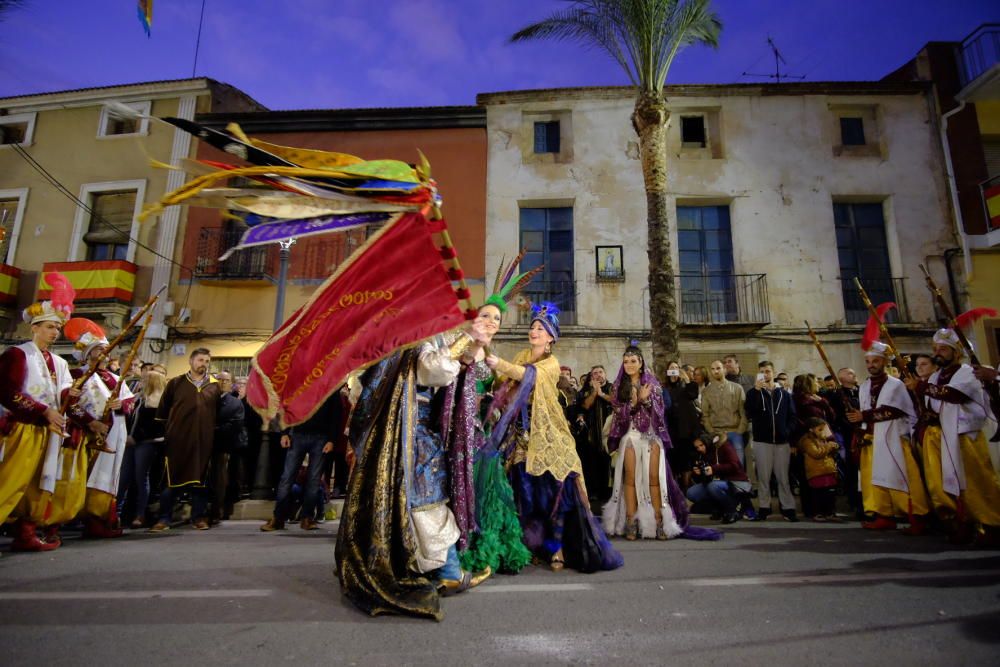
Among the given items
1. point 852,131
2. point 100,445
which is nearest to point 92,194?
point 100,445

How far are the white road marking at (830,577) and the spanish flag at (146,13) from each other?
14.6 m

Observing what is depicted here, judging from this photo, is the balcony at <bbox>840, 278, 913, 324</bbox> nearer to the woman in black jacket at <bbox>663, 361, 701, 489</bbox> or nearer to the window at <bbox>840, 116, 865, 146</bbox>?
the window at <bbox>840, 116, 865, 146</bbox>

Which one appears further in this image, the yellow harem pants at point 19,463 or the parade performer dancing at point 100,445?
the parade performer dancing at point 100,445

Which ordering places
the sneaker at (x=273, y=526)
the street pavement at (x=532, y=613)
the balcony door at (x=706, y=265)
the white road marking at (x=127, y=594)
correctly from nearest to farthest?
the street pavement at (x=532, y=613)
the white road marking at (x=127, y=594)
the sneaker at (x=273, y=526)
the balcony door at (x=706, y=265)

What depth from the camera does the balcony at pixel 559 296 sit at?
15812mm

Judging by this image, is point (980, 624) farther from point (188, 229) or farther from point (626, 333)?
point (188, 229)

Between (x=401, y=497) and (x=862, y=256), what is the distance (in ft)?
55.8

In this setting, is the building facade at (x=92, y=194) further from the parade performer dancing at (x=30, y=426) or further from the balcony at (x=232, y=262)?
the parade performer dancing at (x=30, y=426)

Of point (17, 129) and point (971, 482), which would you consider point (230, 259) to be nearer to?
point (17, 129)

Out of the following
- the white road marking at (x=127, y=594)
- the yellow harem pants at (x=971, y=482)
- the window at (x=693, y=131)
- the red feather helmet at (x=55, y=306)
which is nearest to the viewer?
the white road marking at (x=127, y=594)

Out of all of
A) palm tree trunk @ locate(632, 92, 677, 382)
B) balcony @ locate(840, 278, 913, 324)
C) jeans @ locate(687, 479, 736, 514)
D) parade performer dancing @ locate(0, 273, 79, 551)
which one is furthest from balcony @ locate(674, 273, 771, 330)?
parade performer dancing @ locate(0, 273, 79, 551)

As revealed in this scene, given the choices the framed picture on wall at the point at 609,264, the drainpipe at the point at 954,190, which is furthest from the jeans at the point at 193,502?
the drainpipe at the point at 954,190

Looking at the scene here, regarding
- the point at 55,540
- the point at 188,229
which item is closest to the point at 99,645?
the point at 55,540

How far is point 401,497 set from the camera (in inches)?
129
